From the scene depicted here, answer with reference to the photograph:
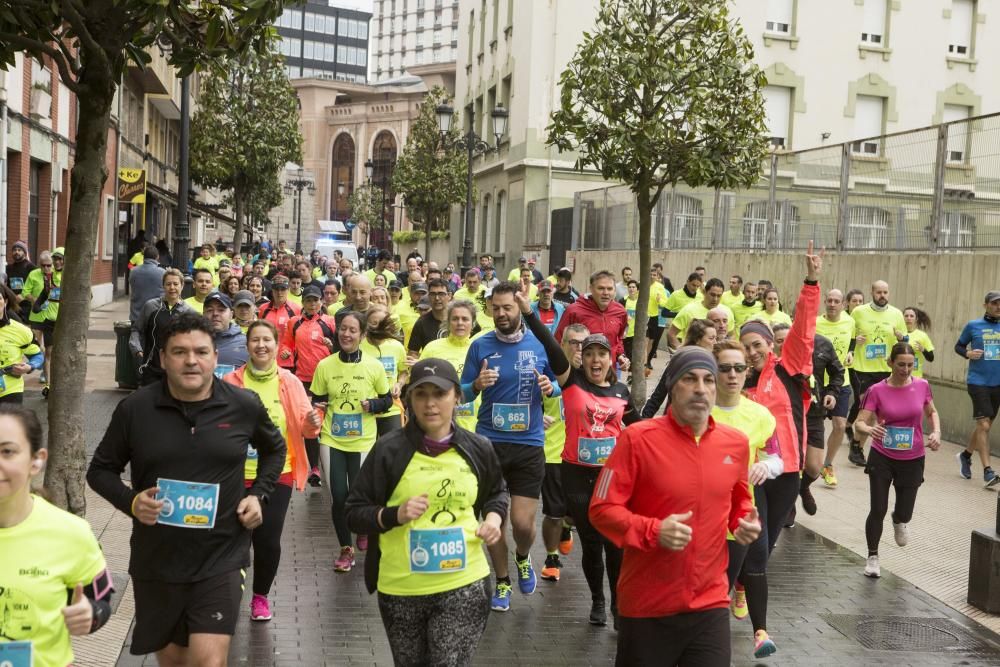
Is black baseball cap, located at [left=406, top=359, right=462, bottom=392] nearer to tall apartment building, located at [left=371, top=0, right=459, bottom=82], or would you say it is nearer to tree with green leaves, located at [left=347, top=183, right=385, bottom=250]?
tree with green leaves, located at [left=347, top=183, right=385, bottom=250]

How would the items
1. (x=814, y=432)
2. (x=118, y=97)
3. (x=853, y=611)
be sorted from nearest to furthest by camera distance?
1. (x=853, y=611)
2. (x=814, y=432)
3. (x=118, y=97)

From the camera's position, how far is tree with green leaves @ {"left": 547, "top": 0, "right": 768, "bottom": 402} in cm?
1427

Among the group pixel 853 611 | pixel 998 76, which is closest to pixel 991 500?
pixel 853 611

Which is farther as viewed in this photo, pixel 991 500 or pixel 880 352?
pixel 880 352

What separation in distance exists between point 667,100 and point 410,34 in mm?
149655

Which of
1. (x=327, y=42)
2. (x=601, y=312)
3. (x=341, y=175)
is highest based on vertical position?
(x=327, y=42)

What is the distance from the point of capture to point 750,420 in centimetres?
649

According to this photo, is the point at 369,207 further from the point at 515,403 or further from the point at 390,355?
the point at 515,403

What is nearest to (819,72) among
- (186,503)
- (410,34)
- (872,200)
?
(872,200)

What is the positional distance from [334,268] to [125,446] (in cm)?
2065

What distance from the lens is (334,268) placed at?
25281mm

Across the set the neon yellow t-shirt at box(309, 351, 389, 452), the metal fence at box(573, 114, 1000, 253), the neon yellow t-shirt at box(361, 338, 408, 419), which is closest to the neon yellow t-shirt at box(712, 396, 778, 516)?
the neon yellow t-shirt at box(309, 351, 389, 452)

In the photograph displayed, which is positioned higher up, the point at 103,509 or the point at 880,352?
the point at 880,352

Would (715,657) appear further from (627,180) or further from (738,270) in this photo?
(738,270)
